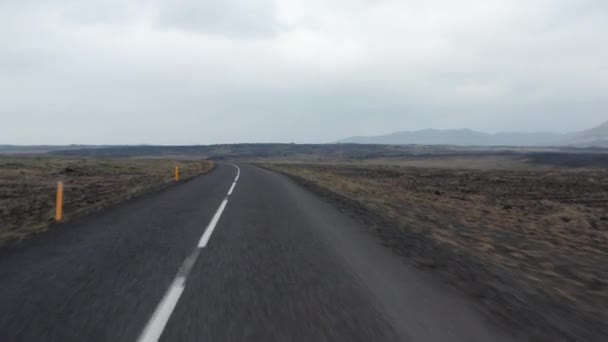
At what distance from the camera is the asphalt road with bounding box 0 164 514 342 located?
3.84 metres

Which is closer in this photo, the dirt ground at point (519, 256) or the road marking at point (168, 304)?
the road marking at point (168, 304)

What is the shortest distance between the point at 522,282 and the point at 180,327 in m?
4.85

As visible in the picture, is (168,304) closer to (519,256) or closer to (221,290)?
(221,290)

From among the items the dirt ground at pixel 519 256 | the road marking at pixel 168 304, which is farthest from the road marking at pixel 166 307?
the dirt ground at pixel 519 256

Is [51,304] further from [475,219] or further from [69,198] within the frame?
[69,198]

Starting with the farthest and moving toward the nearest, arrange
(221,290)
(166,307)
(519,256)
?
(519,256) → (221,290) → (166,307)

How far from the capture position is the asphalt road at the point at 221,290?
12.6 ft

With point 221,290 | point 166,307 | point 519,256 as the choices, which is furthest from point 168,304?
point 519,256

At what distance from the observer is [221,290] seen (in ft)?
16.2

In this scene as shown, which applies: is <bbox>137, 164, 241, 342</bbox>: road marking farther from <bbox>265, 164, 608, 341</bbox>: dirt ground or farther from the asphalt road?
<bbox>265, 164, 608, 341</bbox>: dirt ground

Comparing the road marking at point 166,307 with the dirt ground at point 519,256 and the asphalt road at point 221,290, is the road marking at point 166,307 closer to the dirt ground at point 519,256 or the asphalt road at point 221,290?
the asphalt road at point 221,290

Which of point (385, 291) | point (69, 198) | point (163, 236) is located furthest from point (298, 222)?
point (69, 198)

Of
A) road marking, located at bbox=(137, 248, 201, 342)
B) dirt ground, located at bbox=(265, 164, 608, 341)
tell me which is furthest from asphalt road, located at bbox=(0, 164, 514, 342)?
dirt ground, located at bbox=(265, 164, 608, 341)

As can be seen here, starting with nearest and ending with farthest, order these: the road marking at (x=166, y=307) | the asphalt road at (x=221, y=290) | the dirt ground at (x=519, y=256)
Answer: the road marking at (x=166, y=307) → the asphalt road at (x=221, y=290) → the dirt ground at (x=519, y=256)
